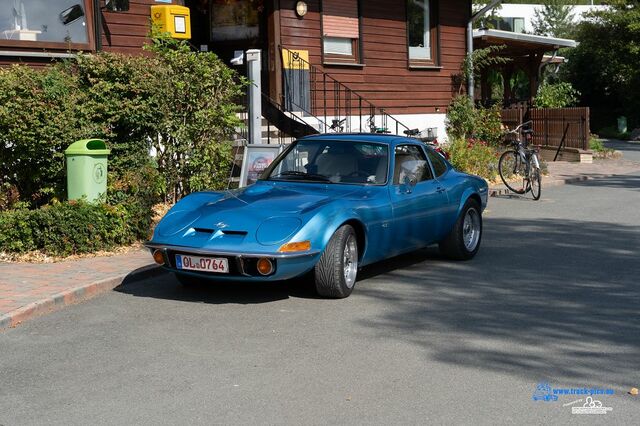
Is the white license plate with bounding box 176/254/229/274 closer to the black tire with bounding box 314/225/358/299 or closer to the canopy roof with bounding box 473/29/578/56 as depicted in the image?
the black tire with bounding box 314/225/358/299

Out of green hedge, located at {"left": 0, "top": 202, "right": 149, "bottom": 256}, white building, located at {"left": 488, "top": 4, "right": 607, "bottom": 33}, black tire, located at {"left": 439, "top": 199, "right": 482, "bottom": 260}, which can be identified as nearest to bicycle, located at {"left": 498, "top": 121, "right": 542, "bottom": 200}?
black tire, located at {"left": 439, "top": 199, "right": 482, "bottom": 260}

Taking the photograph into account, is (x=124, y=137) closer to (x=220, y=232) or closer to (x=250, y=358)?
(x=220, y=232)

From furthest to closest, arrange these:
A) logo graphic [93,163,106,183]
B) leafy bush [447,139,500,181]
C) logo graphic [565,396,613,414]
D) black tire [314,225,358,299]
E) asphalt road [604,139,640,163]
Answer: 1. asphalt road [604,139,640,163]
2. leafy bush [447,139,500,181]
3. logo graphic [93,163,106,183]
4. black tire [314,225,358,299]
5. logo graphic [565,396,613,414]

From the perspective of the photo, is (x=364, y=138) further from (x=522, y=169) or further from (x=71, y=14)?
(x=522, y=169)

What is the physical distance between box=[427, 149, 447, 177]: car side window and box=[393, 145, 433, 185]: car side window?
0.15 meters

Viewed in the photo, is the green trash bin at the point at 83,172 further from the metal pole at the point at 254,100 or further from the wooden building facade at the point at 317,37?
the wooden building facade at the point at 317,37

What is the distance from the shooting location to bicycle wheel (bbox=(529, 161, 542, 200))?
15.8 m

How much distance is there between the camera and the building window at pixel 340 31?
62.9 ft

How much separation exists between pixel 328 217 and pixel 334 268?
0.44 meters

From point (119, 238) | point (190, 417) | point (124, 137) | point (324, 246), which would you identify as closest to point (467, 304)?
point (324, 246)

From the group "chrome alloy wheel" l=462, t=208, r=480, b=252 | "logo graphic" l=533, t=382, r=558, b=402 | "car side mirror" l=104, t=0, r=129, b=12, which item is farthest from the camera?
"car side mirror" l=104, t=0, r=129, b=12

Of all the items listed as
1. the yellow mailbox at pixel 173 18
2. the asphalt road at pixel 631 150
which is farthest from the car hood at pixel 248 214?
the asphalt road at pixel 631 150

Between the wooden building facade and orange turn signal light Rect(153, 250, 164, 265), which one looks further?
the wooden building facade

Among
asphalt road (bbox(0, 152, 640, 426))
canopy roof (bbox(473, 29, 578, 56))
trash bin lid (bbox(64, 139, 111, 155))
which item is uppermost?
canopy roof (bbox(473, 29, 578, 56))
